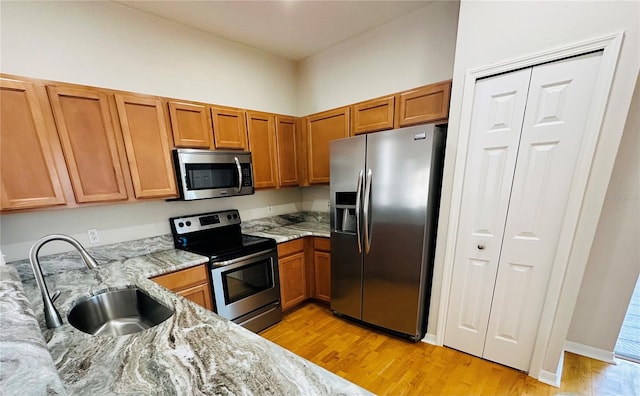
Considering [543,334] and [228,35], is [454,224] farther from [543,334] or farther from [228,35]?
[228,35]

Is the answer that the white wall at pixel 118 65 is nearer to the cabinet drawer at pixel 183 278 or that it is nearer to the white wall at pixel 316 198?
the cabinet drawer at pixel 183 278

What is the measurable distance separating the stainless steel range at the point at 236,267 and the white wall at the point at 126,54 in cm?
129

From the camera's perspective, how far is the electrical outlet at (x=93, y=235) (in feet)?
5.99

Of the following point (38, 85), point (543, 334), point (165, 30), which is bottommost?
point (543, 334)

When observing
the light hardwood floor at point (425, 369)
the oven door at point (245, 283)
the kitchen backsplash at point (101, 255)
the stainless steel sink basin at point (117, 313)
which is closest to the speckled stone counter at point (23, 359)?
the stainless steel sink basin at point (117, 313)

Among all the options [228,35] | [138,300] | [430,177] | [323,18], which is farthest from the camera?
[228,35]

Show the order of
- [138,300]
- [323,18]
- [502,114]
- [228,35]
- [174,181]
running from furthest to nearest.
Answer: [228,35]
[323,18]
[174,181]
[502,114]
[138,300]

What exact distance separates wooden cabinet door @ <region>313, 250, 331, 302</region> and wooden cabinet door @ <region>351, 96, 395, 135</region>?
55.7 inches

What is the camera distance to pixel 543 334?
5.12 feet

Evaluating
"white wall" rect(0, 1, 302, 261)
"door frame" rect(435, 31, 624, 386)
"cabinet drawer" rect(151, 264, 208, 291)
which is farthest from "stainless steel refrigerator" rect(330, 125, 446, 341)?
"white wall" rect(0, 1, 302, 261)

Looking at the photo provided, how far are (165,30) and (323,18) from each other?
4.84 feet

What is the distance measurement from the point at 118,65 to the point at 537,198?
3.31m

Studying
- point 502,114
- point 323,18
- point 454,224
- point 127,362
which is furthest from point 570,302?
point 323,18

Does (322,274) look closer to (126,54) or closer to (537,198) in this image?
(537,198)
